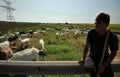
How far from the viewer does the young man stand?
3728 mm

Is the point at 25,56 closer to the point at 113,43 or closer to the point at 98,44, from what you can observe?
the point at 98,44

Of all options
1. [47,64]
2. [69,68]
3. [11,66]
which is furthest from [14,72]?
[69,68]

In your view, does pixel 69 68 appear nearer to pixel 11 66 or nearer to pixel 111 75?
pixel 111 75

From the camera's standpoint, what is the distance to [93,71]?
12.6 feet

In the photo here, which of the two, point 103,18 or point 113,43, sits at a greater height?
point 103,18

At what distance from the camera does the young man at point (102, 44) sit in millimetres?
3728

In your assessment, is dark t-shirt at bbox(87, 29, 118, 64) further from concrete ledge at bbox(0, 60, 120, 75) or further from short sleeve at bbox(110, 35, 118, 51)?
concrete ledge at bbox(0, 60, 120, 75)

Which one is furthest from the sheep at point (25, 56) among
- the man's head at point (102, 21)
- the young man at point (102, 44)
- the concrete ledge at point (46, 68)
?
the man's head at point (102, 21)

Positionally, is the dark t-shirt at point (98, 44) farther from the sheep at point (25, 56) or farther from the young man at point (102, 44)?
the sheep at point (25, 56)

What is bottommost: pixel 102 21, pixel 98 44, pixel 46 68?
pixel 46 68

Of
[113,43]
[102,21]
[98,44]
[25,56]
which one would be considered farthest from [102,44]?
[25,56]

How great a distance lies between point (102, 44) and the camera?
3871mm

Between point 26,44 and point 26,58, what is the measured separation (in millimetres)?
11410

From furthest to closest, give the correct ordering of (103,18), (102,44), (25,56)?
(25,56), (102,44), (103,18)
